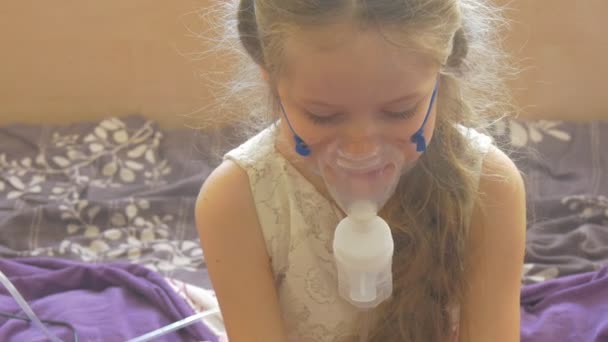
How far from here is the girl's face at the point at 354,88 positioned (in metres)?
0.69

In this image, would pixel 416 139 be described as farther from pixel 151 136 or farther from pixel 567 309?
pixel 151 136

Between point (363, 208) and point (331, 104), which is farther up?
point (331, 104)

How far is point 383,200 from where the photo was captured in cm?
82

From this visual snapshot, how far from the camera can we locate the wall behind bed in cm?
172

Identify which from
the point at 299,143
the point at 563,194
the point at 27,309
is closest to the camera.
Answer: the point at 299,143

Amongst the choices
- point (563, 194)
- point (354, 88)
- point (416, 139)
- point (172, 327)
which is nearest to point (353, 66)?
point (354, 88)

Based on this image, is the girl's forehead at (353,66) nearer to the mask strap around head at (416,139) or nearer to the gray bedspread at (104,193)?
the mask strap around head at (416,139)

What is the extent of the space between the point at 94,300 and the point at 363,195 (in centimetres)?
72

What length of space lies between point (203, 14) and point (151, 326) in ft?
2.43

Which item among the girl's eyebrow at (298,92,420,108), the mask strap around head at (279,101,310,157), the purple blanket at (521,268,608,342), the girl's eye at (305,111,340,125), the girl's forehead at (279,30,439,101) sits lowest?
the purple blanket at (521,268,608,342)

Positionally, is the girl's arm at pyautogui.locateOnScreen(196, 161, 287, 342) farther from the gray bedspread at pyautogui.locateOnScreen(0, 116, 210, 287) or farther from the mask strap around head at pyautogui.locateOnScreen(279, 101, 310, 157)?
the gray bedspread at pyautogui.locateOnScreen(0, 116, 210, 287)

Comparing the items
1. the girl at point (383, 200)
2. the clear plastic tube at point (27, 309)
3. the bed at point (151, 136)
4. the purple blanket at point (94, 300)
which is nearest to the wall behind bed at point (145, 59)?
the bed at point (151, 136)

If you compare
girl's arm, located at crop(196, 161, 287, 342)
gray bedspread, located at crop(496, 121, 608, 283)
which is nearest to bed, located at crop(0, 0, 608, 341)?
gray bedspread, located at crop(496, 121, 608, 283)

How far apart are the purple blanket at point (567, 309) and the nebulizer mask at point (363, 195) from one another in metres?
0.53
